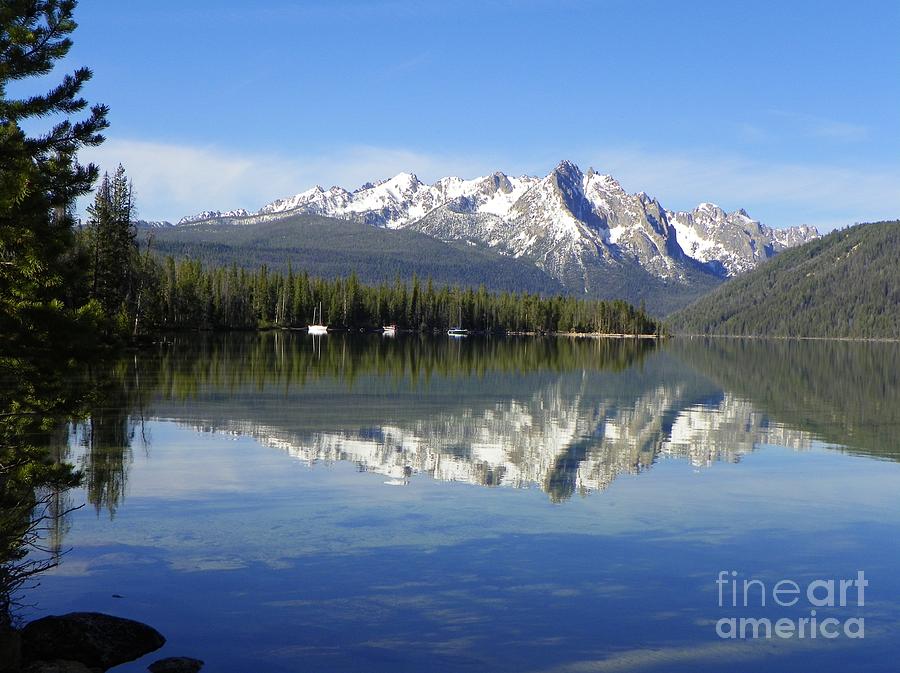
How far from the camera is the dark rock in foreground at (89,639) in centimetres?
1205

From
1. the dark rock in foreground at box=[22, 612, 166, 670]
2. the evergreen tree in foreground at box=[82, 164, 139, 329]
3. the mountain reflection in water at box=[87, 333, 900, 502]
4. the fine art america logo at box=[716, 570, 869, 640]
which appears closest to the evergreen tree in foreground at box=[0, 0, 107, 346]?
the dark rock in foreground at box=[22, 612, 166, 670]

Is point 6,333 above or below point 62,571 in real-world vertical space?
above

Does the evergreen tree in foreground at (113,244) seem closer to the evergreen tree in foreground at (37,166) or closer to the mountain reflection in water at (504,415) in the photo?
the mountain reflection in water at (504,415)

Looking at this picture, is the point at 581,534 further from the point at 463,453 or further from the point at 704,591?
the point at 463,453

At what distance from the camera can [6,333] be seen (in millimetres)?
13352

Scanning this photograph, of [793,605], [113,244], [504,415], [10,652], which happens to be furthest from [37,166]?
[113,244]

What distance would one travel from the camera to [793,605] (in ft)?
52.3

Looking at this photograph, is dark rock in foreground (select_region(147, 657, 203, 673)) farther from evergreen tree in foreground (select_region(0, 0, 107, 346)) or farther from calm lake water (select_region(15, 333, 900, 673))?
evergreen tree in foreground (select_region(0, 0, 107, 346))

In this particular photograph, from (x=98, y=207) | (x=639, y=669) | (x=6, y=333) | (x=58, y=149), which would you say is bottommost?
(x=639, y=669)

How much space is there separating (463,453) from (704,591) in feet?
48.4

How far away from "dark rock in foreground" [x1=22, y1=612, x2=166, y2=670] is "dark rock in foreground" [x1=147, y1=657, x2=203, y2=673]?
600 mm

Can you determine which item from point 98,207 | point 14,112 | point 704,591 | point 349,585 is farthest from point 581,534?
point 98,207

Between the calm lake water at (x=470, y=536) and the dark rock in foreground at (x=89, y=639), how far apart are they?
0.39 meters

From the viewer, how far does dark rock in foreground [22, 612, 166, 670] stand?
12.1 metres
